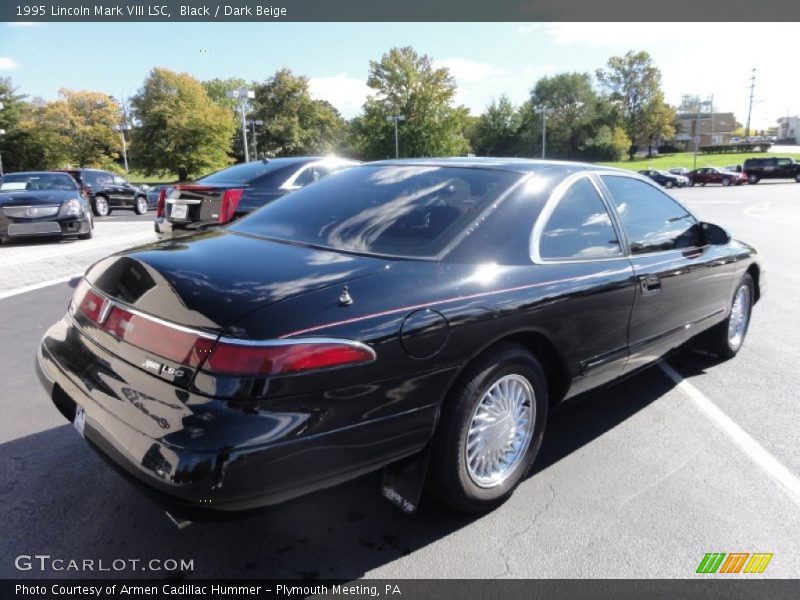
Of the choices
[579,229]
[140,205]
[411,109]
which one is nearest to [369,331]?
[579,229]

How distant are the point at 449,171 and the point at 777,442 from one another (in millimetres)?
2453

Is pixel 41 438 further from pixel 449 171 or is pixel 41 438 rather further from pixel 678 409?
pixel 678 409

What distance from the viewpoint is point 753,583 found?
2.22 meters

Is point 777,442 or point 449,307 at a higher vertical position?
point 449,307

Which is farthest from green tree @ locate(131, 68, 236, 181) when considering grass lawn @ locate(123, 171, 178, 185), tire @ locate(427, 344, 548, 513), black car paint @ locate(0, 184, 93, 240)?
tire @ locate(427, 344, 548, 513)

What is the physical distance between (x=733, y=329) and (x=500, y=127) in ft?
290

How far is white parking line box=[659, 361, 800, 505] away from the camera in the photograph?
290 cm

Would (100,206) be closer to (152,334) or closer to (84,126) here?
(152,334)

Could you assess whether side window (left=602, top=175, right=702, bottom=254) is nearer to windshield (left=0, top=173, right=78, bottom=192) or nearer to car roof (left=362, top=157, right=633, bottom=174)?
car roof (left=362, top=157, right=633, bottom=174)

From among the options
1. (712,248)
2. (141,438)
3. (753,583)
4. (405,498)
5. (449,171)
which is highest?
(449,171)

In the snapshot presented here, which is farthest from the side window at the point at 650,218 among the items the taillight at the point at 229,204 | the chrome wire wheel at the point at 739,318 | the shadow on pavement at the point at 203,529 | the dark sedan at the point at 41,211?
the dark sedan at the point at 41,211

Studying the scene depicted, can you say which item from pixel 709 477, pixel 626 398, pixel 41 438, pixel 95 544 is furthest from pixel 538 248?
pixel 41 438

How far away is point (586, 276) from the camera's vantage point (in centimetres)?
288

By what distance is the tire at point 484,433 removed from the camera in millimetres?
2328
